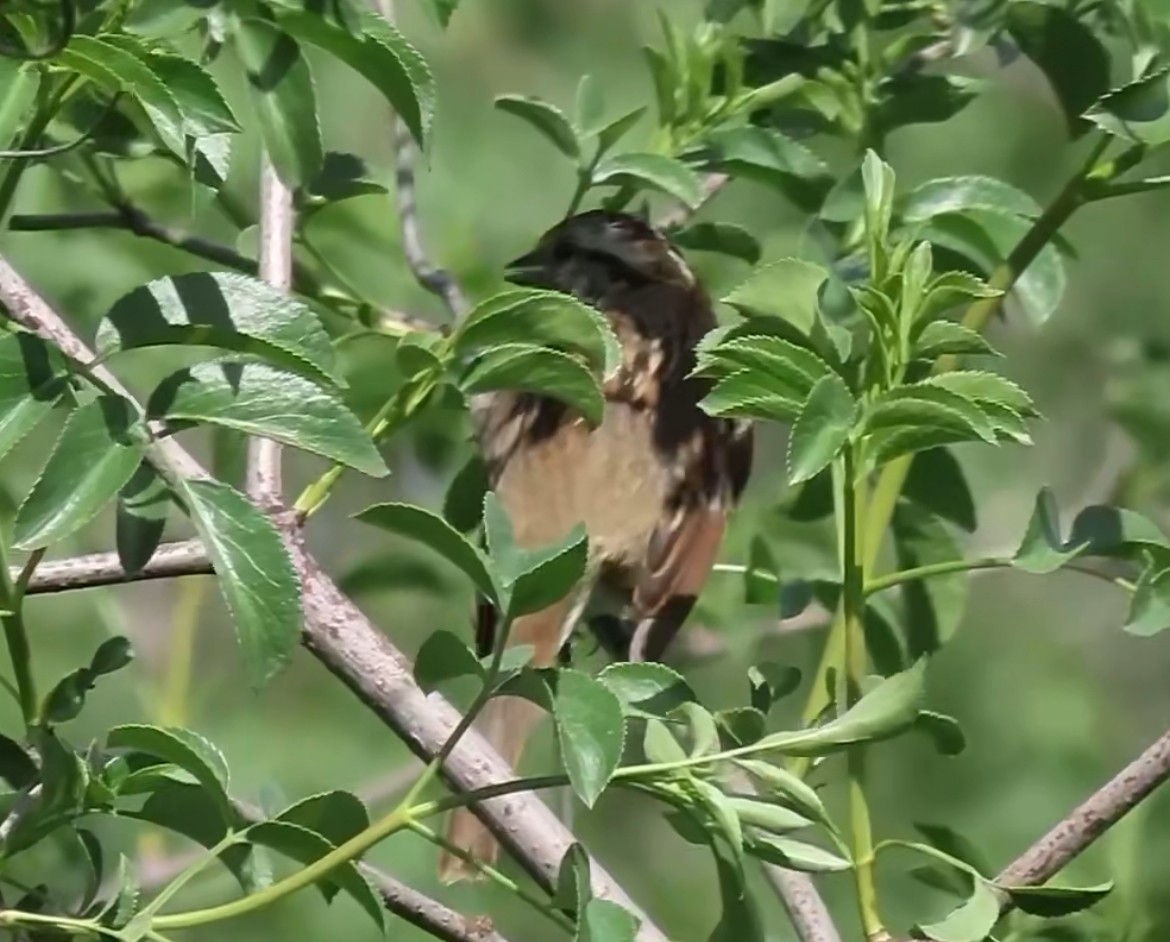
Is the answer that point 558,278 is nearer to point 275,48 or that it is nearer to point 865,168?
point 865,168

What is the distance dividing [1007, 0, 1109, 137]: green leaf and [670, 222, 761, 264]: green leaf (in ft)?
1.15

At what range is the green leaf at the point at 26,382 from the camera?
1288 mm

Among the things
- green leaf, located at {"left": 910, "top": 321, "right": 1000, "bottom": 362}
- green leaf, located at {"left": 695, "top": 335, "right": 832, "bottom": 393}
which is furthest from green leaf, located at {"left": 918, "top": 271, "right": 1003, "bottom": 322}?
green leaf, located at {"left": 695, "top": 335, "right": 832, "bottom": 393}

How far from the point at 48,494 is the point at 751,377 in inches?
19.6

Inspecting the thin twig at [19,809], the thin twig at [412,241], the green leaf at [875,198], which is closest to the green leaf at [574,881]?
the thin twig at [19,809]

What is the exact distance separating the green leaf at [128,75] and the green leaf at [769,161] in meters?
0.90

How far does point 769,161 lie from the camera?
2150mm

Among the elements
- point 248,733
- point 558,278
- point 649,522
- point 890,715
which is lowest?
point 248,733

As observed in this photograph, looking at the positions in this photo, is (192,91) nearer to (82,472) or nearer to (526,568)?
(82,472)

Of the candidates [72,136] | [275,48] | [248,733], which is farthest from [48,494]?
[248,733]

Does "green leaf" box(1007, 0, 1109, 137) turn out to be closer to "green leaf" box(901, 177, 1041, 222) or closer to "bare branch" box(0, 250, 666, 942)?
"green leaf" box(901, 177, 1041, 222)

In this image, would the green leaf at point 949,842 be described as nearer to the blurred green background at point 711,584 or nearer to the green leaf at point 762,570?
the blurred green background at point 711,584

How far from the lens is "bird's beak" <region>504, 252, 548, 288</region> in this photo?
10.0 ft

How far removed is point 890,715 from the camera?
1.45m
